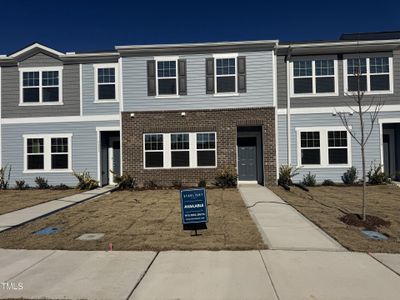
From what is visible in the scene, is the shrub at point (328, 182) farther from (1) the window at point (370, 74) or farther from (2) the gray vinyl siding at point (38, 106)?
(2) the gray vinyl siding at point (38, 106)

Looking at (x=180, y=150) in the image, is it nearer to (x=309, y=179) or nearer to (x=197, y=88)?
(x=197, y=88)

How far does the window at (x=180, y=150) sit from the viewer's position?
16.0m

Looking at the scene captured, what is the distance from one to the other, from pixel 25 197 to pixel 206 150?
320 inches

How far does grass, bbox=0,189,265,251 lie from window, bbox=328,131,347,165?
650 centimetres

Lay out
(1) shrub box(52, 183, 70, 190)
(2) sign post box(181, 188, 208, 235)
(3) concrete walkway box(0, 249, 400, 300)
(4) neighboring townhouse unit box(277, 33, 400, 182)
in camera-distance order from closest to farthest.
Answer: (3) concrete walkway box(0, 249, 400, 300) → (2) sign post box(181, 188, 208, 235) → (4) neighboring townhouse unit box(277, 33, 400, 182) → (1) shrub box(52, 183, 70, 190)

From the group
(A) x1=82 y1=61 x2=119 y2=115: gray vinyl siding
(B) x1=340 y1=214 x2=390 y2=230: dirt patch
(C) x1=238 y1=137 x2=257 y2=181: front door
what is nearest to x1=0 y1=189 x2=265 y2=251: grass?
(B) x1=340 y1=214 x2=390 y2=230: dirt patch

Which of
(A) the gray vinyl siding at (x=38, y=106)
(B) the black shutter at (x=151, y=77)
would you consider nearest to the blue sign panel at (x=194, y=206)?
(B) the black shutter at (x=151, y=77)

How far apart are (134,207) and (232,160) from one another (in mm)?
6128

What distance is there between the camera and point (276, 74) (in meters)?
16.2

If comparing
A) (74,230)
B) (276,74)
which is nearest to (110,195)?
(74,230)

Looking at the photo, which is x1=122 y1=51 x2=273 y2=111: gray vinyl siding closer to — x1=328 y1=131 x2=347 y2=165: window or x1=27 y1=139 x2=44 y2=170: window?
x1=328 y1=131 x2=347 y2=165: window

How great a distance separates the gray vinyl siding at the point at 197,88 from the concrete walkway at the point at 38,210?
16.3 ft

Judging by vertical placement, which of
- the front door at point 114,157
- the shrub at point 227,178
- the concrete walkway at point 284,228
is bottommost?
the concrete walkway at point 284,228

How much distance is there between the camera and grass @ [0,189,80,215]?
453 inches
